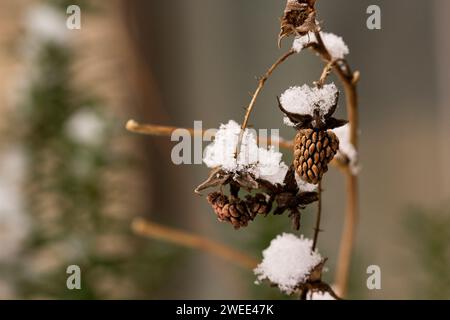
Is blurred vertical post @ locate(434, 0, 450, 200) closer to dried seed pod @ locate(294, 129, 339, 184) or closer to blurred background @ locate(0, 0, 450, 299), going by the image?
blurred background @ locate(0, 0, 450, 299)

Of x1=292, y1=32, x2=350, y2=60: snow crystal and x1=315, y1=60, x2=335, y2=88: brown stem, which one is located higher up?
x1=292, y1=32, x2=350, y2=60: snow crystal

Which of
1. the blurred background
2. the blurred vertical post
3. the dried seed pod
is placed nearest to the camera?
the dried seed pod

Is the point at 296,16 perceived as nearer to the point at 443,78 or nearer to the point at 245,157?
the point at 245,157

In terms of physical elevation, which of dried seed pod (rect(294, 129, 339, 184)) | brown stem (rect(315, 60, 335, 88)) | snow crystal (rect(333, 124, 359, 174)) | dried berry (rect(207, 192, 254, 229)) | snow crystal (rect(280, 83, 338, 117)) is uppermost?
brown stem (rect(315, 60, 335, 88))

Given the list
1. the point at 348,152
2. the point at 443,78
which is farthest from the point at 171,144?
the point at 348,152

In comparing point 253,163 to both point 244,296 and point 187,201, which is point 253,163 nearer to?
point 244,296

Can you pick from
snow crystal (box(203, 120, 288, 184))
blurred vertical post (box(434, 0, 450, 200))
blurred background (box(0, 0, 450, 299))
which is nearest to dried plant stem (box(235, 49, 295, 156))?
snow crystal (box(203, 120, 288, 184))
